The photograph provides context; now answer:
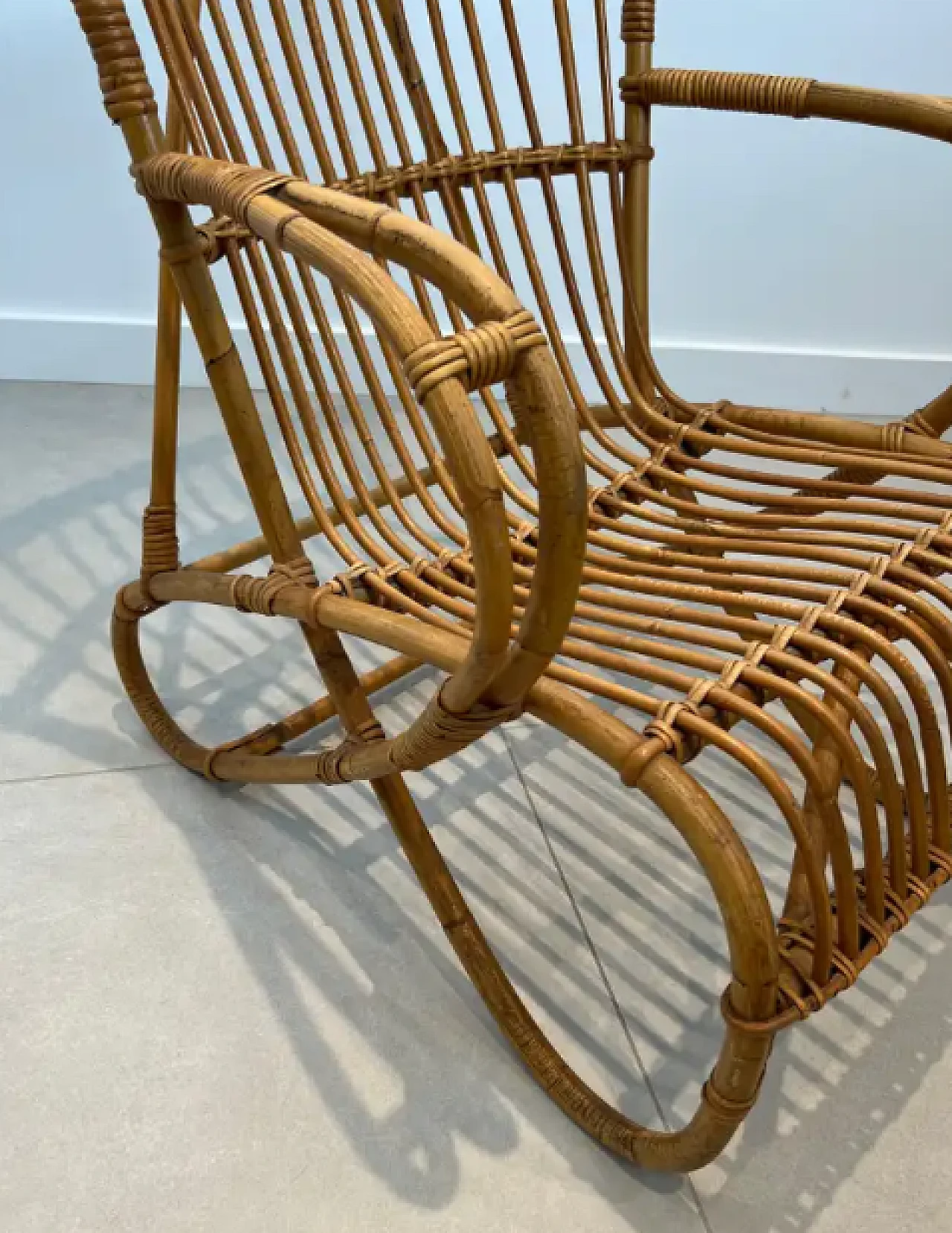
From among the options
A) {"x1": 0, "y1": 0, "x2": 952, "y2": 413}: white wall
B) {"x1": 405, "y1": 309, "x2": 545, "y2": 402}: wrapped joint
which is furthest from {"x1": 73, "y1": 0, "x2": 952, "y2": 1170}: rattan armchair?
{"x1": 0, "y1": 0, "x2": 952, "y2": 413}: white wall

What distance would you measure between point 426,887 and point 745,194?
1.59 m

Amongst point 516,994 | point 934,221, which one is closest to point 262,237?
point 516,994

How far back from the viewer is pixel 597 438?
1.35 metres

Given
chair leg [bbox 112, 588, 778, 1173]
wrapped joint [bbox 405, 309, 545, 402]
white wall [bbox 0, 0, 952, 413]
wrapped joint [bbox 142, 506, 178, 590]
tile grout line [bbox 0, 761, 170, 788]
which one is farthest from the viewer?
white wall [bbox 0, 0, 952, 413]

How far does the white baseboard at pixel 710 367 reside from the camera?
7.81 feet

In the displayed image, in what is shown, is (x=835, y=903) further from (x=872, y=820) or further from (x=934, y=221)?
(x=934, y=221)

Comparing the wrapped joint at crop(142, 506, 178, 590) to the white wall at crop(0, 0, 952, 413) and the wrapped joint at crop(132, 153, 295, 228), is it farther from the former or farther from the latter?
the white wall at crop(0, 0, 952, 413)

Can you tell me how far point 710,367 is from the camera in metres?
2.46

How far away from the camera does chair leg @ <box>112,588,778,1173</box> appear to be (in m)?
0.81

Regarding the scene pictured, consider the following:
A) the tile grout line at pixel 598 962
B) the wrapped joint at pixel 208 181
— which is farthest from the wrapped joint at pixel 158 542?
the tile grout line at pixel 598 962

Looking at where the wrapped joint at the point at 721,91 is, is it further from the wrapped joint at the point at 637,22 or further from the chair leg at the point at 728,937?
the chair leg at the point at 728,937

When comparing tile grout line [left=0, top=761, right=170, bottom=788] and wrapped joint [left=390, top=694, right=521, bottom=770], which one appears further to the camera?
tile grout line [left=0, top=761, right=170, bottom=788]

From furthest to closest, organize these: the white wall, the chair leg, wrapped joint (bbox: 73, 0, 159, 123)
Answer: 1. the white wall
2. wrapped joint (bbox: 73, 0, 159, 123)
3. the chair leg

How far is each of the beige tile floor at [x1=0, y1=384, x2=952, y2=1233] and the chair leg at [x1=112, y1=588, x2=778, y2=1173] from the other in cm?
5
